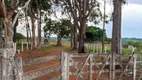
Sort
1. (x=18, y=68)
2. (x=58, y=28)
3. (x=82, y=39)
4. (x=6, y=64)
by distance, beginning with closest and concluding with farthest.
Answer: (x=6, y=64)
(x=18, y=68)
(x=82, y=39)
(x=58, y=28)

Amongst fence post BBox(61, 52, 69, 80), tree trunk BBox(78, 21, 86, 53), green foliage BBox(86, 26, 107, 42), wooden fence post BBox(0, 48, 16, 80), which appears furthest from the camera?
green foliage BBox(86, 26, 107, 42)

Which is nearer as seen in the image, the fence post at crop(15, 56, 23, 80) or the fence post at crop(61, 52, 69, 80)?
the fence post at crop(15, 56, 23, 80)

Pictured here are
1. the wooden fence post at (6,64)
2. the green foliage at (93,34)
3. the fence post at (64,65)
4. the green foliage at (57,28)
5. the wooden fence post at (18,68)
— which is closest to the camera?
the wooden fence post at (6,64)

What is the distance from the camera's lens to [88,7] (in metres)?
→ 30.9

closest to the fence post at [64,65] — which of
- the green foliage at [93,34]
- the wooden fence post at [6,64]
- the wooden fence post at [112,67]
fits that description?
the wooden fence post at [112,67]

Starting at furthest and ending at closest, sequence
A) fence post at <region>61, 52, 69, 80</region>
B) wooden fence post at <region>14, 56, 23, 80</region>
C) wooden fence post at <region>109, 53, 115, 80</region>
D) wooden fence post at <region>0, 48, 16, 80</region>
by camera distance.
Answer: wooden fence post at <region>109, 53, 115, 80</region>
fence post at <region>61, 52, 69, 80</region>
wooden fence post at <region>14, 56, 23, 80</region>
wooden fence post at <region>0, 48, 16, 80</region>

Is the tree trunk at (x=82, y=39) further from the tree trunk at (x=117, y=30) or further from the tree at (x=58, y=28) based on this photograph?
the tree at (x=58, y=28)

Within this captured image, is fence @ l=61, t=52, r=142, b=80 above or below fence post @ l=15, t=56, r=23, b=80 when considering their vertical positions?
below

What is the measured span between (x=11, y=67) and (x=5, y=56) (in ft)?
0.88

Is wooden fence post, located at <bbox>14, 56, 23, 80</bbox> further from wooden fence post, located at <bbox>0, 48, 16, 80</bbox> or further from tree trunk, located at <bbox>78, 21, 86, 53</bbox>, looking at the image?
tree trunk, located at <bbox>78, 21, 86, 53</bbox>

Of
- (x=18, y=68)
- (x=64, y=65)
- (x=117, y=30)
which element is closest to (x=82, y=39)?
(x=117, y=30)

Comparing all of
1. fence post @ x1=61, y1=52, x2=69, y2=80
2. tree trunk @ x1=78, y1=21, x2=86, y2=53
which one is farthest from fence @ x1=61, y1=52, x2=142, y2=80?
tree trunk @ x1=78, y1=21, x2=86, y2=53

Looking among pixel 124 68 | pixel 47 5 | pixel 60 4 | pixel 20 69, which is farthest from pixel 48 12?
pixel 20 69

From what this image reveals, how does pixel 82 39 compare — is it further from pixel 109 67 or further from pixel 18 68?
pixel 18 68
